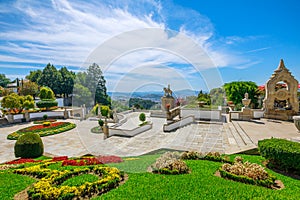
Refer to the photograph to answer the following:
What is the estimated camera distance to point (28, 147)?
862cm

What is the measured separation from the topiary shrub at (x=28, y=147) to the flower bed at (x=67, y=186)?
3.86 m

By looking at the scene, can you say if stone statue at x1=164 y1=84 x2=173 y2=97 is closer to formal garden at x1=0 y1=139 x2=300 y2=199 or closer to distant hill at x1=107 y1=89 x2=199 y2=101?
distant hill at x1=107 y1=89 x2=199 y2=101

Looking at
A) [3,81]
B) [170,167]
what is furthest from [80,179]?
[3,81]

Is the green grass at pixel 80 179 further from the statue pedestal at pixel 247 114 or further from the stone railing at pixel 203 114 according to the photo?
the statue pedestal at pixel 247 114

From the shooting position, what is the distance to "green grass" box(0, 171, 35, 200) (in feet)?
13.3

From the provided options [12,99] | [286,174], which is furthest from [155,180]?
[12,99]

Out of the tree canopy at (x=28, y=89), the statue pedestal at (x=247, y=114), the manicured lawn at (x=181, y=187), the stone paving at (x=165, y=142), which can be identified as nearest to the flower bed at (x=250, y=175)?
the manicured lawn at (x=181, y=187)

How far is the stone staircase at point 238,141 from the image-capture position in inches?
291

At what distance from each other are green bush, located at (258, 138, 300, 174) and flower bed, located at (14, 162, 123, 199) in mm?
4282

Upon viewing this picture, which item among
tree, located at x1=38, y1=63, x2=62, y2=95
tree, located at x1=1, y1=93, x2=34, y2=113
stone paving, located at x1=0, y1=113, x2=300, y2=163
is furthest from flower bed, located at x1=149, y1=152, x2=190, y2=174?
tree, located at x1=38, y1=63, x2=62, y2=95

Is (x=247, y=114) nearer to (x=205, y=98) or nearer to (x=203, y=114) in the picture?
(x=203, y=114)

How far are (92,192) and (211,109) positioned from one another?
13153 mm

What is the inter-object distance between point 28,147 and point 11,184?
469 centimetres

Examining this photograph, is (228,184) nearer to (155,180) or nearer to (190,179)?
(190,179)
